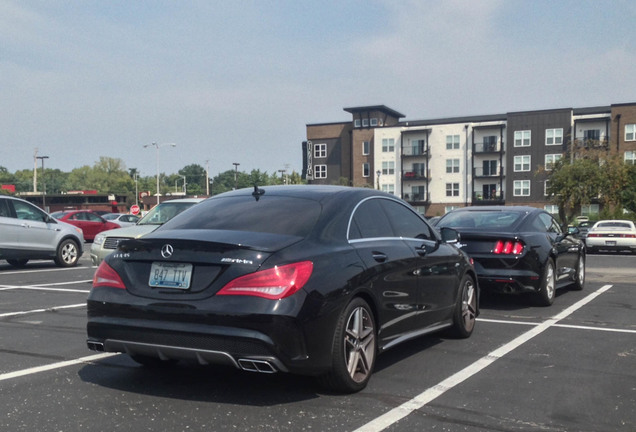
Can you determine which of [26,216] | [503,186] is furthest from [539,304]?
[503,186]

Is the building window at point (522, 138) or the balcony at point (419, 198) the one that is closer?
the building window at point (522, 138)

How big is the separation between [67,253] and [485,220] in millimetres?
10909

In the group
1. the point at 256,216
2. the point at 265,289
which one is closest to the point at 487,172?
the point at 256,216

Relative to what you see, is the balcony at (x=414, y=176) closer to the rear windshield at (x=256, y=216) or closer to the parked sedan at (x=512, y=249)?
the parked sedan at (x=512, y=249)

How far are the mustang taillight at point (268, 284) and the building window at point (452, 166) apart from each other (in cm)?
7821

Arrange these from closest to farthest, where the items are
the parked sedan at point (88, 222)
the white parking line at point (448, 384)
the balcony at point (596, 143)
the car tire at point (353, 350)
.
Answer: the white parking line at point (448, 384)
the car tire at point (353, 350)
the parked sedan at point (88, 222)
the balcony at point (596, 143)

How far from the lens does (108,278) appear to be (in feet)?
16.9

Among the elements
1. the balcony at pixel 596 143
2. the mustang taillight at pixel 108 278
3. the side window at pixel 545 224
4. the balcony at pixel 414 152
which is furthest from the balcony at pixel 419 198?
the mustang taillight at pixel 108 278

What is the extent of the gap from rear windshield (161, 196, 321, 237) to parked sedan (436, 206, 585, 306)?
4916 mm

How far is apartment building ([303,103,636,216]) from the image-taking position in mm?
72438

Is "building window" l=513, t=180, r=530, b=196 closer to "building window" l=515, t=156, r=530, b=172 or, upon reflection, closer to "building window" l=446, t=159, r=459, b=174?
"building window" l=515, t=156, r=530, b=172

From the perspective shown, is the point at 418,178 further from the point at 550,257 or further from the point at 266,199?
the point at 266,199

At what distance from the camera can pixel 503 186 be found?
78.4 metres

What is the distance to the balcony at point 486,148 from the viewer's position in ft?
253
